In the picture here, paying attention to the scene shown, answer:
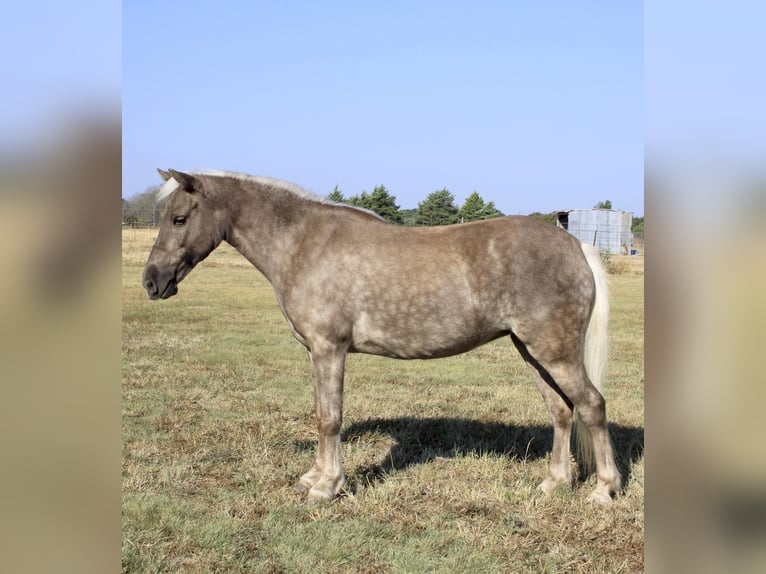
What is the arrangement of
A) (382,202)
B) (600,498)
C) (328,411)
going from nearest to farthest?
(600,498)
(328,411)
(382,202)

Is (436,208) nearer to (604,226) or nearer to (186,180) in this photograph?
(604,226)

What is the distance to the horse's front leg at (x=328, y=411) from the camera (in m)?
4.74

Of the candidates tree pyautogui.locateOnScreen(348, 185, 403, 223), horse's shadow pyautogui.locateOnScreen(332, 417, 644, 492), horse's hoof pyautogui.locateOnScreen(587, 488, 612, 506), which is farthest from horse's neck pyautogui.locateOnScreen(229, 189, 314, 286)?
tree pyautogui.locateOnScreen(348, 185, 403, 223)

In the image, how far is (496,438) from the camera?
621cm

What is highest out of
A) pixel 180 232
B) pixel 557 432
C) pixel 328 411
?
pixel 180 232

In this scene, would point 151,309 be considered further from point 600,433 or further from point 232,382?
point 600,433

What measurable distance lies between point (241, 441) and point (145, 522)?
1839 mm

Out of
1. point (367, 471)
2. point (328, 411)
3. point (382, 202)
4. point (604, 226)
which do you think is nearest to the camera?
point (328, 411)

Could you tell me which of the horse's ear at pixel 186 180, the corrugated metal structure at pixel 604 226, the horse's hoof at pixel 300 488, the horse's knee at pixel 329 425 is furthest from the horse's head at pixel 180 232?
the corrugated metal structure at pixel 604 226

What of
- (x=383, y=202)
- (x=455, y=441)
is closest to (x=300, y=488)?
(x=455, y=441)

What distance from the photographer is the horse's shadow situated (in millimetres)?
5465

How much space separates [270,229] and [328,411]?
1539mm

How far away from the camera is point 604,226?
3138 cm
